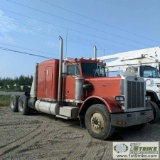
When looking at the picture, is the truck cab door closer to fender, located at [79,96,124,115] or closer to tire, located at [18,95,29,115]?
fender, located at [79,96,124,115]

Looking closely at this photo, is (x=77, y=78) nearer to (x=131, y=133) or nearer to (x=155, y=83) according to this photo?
(x=131, y=133)

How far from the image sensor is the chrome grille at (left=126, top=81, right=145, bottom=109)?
A: 8.20m

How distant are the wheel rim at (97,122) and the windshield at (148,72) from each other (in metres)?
4.17

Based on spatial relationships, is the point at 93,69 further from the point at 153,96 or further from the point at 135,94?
the point at 153,96

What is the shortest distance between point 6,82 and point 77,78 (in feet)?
164

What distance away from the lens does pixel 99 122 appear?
8039mm

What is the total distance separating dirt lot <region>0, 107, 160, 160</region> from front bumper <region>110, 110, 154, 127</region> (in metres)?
0.61

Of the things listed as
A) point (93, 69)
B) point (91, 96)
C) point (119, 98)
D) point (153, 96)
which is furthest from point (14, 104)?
point (119, 98)

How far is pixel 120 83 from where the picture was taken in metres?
8.21

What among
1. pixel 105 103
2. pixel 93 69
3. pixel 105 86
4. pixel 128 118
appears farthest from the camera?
pixel 93 69

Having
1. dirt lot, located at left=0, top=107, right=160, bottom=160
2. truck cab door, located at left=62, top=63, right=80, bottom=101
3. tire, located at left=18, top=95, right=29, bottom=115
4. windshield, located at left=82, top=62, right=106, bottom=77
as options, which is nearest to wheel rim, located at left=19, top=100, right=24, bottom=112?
tire, located at left=18, top=95, right=29, bottom=115

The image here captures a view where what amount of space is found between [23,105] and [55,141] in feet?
21.7

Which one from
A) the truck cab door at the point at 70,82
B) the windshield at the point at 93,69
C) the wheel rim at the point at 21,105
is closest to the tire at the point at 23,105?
the wheel rim at the point at 21,105

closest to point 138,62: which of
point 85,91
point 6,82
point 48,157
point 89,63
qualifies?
point 89,63
